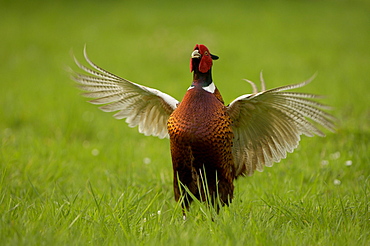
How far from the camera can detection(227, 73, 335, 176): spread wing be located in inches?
115

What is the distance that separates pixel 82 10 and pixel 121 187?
489 inches

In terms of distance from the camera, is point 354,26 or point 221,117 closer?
point 221,117

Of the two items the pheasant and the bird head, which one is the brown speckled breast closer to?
the pheasant

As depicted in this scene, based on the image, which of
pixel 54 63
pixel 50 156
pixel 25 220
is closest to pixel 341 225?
pixel 25 220

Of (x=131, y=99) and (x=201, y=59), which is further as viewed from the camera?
(x=131, y=99)

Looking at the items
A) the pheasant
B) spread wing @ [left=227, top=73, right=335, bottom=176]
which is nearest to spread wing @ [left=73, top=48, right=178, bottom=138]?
the pheasant

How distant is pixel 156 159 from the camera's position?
4723mm

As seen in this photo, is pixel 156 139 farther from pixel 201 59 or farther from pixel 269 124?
pixel 201 59

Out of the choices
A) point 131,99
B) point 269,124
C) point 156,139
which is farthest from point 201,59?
point 156,139

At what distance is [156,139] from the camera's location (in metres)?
5.87

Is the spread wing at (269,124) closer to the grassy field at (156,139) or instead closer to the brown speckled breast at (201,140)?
the brown speckled breast at (201,140)

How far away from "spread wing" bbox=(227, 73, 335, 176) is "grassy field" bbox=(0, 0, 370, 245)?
304 millimetres

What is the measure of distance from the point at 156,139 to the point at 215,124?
10.1ft

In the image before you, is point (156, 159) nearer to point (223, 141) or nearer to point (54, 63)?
point (223, 141)
